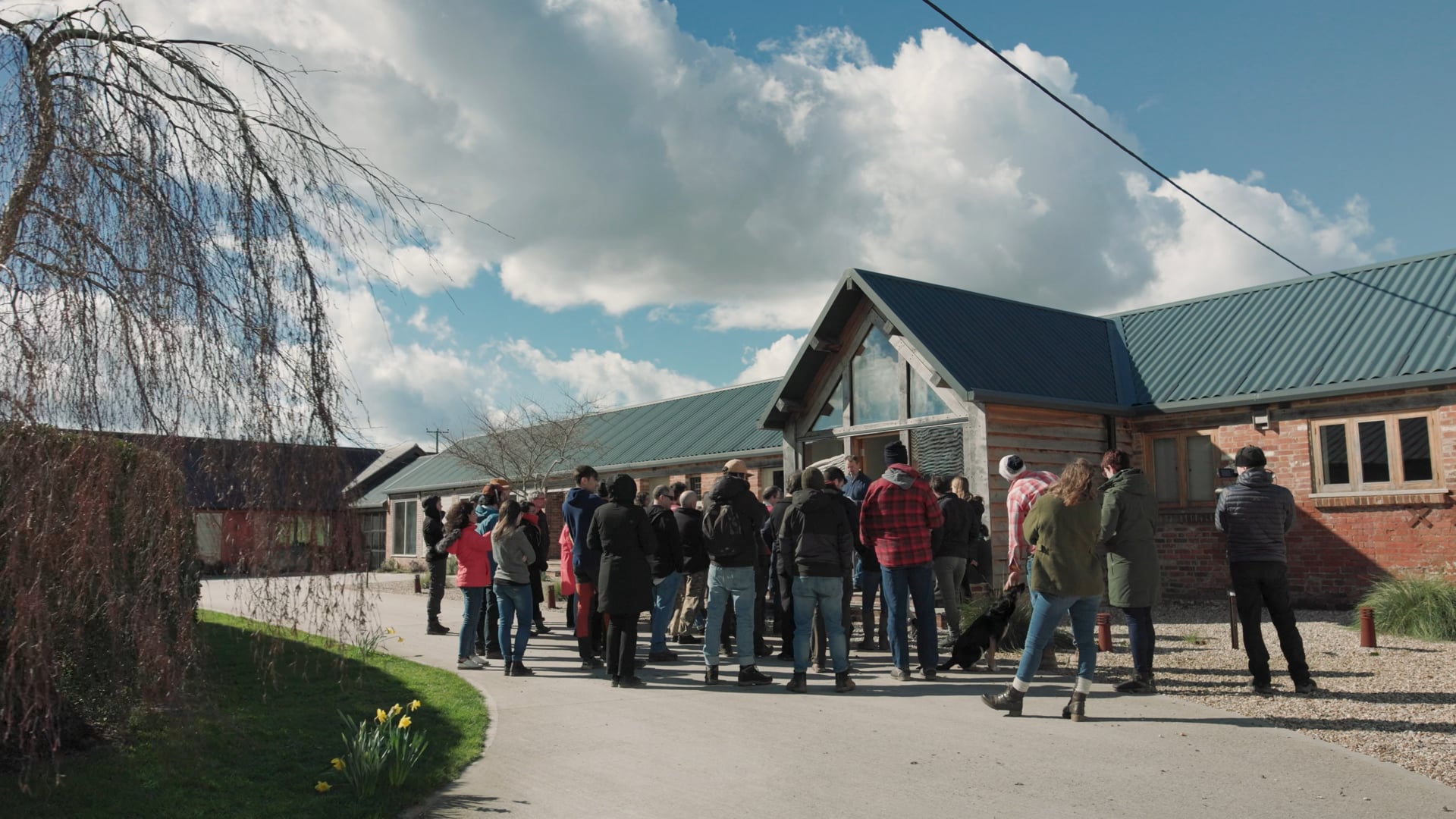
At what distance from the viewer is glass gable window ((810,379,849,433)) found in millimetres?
16609

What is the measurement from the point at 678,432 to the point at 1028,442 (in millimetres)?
11989

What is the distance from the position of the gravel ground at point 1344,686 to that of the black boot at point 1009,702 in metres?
1.57

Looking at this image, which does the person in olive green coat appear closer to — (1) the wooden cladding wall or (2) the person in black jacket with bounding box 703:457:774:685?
(2) the person in black jacket with bounding box 703:457:774:685

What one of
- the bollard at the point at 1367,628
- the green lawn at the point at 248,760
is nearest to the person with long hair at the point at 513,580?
the green lawn at the point at 248,760

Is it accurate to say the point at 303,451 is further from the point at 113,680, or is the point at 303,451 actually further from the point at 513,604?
the point at 513,604

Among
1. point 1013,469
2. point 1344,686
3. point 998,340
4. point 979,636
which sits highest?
point 998,340

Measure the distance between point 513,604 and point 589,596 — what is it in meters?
0.76

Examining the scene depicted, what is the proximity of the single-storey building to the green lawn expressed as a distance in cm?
876

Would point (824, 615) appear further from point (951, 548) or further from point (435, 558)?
point (435, 558)

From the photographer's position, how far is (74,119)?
420 centimetres

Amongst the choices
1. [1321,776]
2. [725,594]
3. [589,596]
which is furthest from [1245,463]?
[589,596]

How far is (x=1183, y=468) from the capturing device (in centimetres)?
1576

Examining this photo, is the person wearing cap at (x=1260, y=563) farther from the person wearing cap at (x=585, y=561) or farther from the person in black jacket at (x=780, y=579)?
the person wearing cap at (x=585, y=561)

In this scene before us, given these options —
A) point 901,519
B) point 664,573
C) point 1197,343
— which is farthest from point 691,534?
point 1197,343
